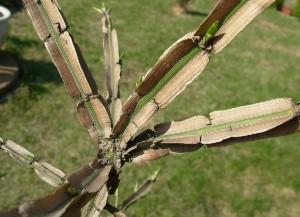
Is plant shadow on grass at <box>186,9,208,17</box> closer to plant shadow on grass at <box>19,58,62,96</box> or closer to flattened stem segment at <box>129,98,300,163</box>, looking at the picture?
plant shadow on grass at <box>19,58,62,96</box>

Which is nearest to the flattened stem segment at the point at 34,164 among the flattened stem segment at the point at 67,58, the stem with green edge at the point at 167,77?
the flattened stem segment at the point at 67,58

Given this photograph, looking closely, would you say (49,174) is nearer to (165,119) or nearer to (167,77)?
(167,77)

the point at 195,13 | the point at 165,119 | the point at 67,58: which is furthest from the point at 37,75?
the point at 195,13

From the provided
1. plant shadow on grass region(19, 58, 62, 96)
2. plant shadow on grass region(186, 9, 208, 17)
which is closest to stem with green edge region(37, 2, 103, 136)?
plant shadow on grass region(19, 58, 62, 96)

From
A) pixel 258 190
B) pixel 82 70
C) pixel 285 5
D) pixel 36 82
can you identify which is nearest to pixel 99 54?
pixel 36 82

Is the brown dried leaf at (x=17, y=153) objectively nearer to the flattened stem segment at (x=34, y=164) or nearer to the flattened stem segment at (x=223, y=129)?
the flattened stem segment at (x=34, y=164)

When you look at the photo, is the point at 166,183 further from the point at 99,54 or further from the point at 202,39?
the point at 202,39
